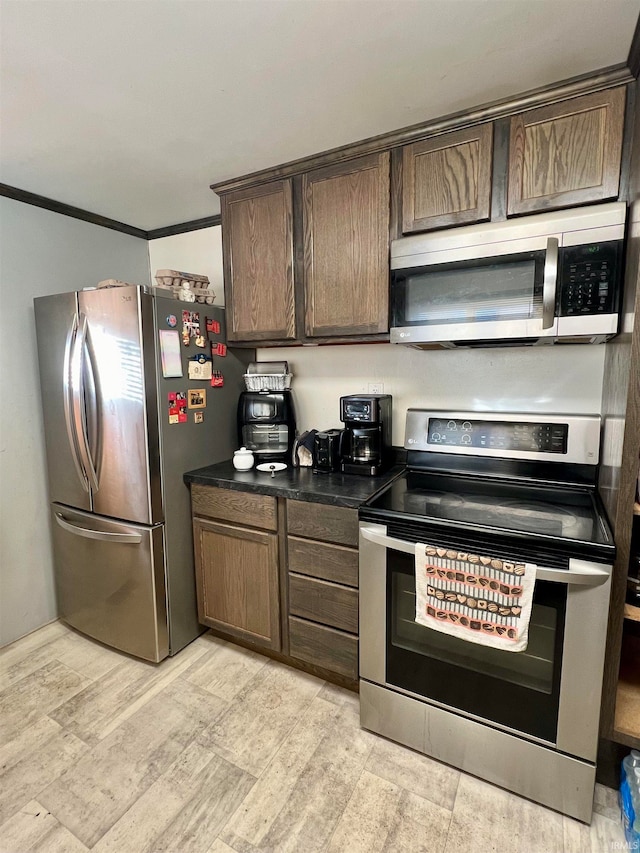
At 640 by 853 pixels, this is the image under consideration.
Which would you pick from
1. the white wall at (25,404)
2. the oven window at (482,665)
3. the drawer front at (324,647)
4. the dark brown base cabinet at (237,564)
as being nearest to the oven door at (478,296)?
the oven window at (482,665)

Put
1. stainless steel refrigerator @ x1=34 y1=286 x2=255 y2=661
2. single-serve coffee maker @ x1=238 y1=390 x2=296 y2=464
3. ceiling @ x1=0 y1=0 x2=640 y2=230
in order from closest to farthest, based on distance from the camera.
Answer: ceiling @ x1=0 y1=0 x2=640 y2=230
stainless steel refrigerator @ x1=34 y1=286 x2=255 y2=661
single-serve coffee maker @ x1=238 y1=390 x2=296 y2=464

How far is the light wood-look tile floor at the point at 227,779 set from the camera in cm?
129

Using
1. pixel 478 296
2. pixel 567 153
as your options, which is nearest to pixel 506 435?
pixel 478 296

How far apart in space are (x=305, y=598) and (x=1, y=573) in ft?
5.36

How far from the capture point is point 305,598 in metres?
1.84

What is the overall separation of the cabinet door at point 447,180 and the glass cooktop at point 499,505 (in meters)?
1.06

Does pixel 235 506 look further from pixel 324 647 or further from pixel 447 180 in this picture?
pixel 447 180

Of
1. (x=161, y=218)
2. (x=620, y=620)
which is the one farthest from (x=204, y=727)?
(x=161, y=218)

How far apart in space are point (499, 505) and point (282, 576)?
38.9 inches

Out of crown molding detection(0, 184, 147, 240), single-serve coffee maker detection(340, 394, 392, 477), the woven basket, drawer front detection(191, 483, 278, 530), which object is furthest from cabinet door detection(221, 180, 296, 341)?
crown molding detection(0, 184, 147, 240)

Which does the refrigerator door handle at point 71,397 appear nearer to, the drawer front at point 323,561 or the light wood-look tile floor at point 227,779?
the light wood-look tile floor at point 227,779

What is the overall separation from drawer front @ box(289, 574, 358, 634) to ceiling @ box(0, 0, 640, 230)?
1866 mm

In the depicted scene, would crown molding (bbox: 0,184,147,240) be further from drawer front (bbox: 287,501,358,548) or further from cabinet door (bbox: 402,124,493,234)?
drawer front (bbox: 287,501,358,548)

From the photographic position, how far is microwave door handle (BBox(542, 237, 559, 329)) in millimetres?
1378
